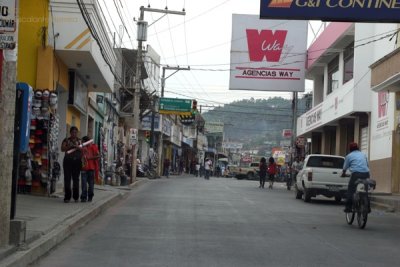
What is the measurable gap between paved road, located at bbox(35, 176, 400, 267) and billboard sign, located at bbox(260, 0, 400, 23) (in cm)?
477

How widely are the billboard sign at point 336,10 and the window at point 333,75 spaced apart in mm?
18985

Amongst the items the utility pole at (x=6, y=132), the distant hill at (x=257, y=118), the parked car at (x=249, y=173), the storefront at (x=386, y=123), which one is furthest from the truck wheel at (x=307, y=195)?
the parked car at (x=249, y=173)

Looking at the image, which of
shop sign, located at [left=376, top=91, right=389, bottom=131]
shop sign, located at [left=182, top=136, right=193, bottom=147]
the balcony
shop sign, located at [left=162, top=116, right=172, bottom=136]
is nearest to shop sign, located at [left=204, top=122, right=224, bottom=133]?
shop sign, located at [left=182, top=136, right=193, bottom=147]

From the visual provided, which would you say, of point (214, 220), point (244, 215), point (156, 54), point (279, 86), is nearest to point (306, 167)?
point (244, 215)

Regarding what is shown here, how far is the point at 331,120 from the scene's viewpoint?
1246 inches

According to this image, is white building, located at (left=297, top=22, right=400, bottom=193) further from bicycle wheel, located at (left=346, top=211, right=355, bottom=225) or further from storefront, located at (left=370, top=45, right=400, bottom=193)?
bicycle wheel, located at (left=346, top=211, right=355, bottom=225)

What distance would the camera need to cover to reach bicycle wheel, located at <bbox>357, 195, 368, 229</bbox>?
12.4 metres

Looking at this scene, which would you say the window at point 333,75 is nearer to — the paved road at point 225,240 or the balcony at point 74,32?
the balcony at point 74,32

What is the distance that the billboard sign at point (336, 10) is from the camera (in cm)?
1388

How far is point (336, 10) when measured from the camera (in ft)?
46.4

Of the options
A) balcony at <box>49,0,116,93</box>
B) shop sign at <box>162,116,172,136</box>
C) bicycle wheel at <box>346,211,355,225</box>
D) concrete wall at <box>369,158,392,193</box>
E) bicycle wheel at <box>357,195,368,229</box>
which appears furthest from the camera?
shop sign at <box>162,116,172,136</box>

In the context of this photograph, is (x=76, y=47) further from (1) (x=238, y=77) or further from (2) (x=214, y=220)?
(1) (x=238, y=77)

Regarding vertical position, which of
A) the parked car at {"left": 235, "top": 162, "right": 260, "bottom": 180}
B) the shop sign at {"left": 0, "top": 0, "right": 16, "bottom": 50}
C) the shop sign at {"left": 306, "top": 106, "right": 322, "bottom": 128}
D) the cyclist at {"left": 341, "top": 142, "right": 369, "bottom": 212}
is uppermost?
the shop sign at {"left": 306, "top": 106, "right": 322, "bottom": 128}

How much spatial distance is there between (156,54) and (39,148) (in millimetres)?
41180
